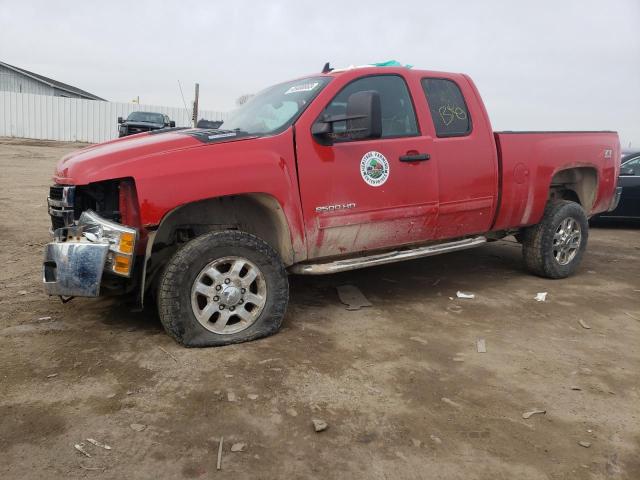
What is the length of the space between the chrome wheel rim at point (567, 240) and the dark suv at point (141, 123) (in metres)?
14.9

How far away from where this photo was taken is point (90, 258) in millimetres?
3238

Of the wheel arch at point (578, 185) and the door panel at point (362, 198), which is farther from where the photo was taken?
the wheel arch at point (578, 185)

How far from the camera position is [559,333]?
407cm

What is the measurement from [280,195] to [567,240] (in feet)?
11.3

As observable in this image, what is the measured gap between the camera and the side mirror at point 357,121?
3.67 m

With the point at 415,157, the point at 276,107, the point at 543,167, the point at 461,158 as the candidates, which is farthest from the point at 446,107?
the point at 276,107

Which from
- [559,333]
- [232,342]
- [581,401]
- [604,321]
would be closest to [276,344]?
[232,342]

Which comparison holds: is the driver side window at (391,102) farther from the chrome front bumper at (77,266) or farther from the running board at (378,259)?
the chrome front bumper at (77,266)

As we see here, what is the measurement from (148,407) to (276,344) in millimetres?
1049

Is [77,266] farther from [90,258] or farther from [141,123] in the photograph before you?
[141,123]

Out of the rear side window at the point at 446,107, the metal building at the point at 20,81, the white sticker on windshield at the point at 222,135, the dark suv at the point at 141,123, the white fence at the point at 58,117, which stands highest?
the metal building at the point at 20,81

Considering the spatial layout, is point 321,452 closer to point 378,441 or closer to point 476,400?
point 378,441

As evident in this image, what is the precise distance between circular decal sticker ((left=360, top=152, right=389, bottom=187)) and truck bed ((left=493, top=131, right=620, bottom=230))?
4.37ft

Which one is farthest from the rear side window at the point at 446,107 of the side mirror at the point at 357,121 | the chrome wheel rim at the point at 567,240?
the chrome wheel rim at the point at 567,240
